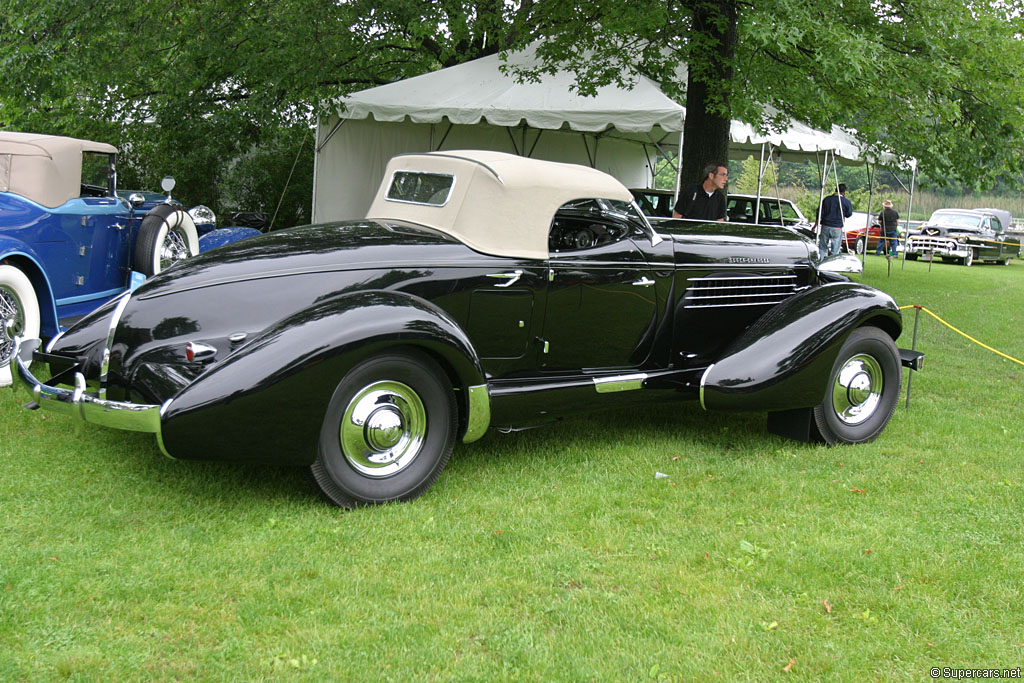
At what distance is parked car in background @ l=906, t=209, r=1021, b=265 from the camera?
27.2 meters

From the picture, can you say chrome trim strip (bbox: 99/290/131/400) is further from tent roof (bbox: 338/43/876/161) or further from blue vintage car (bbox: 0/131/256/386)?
tent roof (bbox: 338/43/876/161)

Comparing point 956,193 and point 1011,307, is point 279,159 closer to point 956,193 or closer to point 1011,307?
point 1011,307

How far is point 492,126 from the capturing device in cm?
1603

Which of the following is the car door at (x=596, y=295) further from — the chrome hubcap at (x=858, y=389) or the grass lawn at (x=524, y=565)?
the chrome hubcap at (x=858, y=389)

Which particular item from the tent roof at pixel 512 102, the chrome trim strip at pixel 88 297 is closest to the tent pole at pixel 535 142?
the tent roof at pixel 512 102

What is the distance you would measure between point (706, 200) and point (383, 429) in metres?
6.42

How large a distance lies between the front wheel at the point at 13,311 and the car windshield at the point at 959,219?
28.7 meters

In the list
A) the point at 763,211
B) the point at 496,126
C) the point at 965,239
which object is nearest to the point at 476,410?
the point at 496,126

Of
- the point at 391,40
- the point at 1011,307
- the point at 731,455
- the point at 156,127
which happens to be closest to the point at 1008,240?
the point at 1011,307

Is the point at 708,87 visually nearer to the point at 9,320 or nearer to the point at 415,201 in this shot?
the point at 415,201

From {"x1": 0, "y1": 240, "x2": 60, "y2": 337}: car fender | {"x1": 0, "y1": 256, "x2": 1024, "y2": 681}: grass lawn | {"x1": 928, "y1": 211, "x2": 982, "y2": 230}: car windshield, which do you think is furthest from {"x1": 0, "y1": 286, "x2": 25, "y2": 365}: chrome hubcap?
{"x1": 928, "y1": 211, "x2": 982, "y2": 230}: car windshield

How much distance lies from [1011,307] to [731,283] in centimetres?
1085

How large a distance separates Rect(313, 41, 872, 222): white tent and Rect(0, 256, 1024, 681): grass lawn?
7505 millimetres

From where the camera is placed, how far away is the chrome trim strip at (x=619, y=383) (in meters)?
5.25
